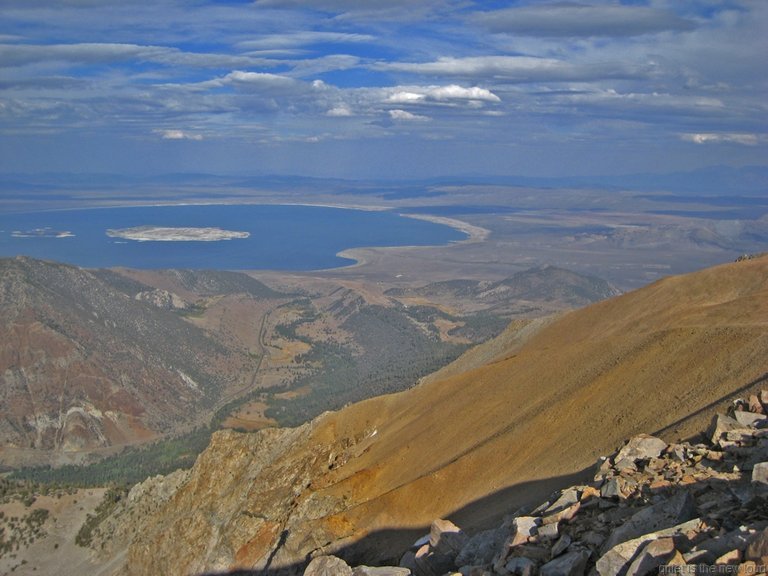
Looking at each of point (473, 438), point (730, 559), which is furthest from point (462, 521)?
point (730, 559)

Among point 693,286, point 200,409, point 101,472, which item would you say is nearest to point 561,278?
point 200,409

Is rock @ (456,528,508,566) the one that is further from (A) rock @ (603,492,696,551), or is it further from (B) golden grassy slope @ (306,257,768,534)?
(B) golden grassy slope @ (306,257,768,534)

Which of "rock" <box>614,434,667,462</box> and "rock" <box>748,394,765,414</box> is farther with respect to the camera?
"rock" <box>748,394,765,414</box>

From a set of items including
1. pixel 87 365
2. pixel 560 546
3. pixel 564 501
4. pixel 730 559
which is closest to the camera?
pixel 730 559

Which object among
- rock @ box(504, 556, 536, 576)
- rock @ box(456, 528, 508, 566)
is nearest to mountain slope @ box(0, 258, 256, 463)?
rock @ box(456, 528, 508, 566)

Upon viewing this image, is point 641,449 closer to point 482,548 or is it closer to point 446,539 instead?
point 482,548

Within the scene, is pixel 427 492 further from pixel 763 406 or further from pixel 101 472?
pixel 101 472
